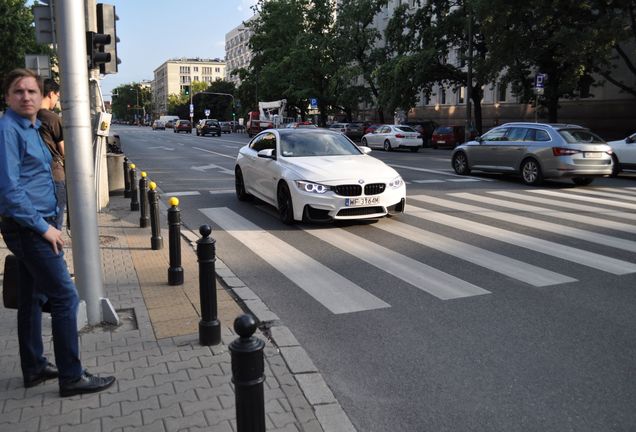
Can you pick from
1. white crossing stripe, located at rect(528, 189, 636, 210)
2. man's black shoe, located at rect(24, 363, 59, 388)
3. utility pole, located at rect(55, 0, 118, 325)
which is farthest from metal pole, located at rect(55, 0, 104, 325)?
white crossing stripe, located at rect(528, 189, 636, 210)

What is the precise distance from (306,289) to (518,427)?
2988 mm

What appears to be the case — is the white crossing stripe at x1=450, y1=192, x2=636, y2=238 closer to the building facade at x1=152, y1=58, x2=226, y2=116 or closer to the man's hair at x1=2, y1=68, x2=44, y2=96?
the man's hair at x1=2, y1=68, x2=44, y2=96

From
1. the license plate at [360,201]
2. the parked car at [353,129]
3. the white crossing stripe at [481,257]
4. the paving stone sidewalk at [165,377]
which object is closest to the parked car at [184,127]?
the parked car at [353,129]

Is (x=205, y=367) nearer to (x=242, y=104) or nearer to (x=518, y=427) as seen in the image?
(x=518, y=427)

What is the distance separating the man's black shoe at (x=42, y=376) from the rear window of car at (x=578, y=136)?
12913 millimetres

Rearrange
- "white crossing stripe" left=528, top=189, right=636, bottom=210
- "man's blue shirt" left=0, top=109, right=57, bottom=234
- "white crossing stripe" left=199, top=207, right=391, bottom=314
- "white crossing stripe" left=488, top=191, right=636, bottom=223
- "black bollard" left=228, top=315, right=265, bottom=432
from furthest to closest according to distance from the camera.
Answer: "white crossing stripe" left=528, top=189, right=636, bottom=210 → "white crossing stripe" left=488, top=191, right=636, bottom=223 → "white crossing stripe" left=199, top=207, right=391, bottom=314 → "man's blue shirt" left=0, top=109, right=57, bottom=234 → "black bollard" left=228, top=315, right=265, bottom=432

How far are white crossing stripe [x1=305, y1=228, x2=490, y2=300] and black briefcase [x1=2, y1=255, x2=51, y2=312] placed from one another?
3.56 metres

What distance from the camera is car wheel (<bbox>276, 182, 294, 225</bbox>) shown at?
9312 millimetres

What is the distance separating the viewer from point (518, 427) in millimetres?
3307

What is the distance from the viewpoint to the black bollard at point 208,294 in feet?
14.3

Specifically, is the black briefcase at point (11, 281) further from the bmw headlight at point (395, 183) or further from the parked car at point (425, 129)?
the parked car at point (425, 129)

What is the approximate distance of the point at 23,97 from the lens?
3363mm

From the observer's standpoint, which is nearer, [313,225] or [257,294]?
[257,294]

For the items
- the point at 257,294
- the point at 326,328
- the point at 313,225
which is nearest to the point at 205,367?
the point at 326,328
